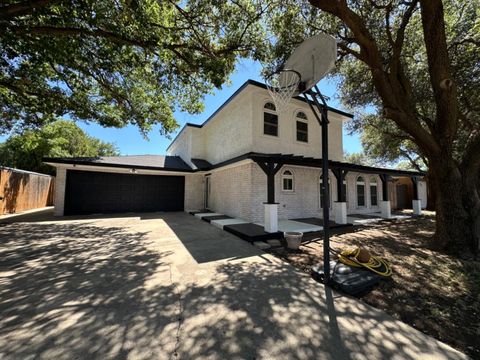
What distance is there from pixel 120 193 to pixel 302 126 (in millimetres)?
11929

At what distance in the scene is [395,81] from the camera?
634cm

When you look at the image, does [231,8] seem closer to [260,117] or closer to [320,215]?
[260,117]

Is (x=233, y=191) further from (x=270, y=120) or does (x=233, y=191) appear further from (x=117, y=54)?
(x=117, y=54)

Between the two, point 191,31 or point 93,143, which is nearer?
point 191,31

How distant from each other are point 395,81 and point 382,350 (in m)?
7.39

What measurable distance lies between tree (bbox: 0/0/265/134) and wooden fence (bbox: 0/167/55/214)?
3.25 meters

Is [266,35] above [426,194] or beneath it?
above

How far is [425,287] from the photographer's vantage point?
139 inches

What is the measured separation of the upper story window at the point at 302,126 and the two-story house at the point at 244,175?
6 cm

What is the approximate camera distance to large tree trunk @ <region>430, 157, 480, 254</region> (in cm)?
526

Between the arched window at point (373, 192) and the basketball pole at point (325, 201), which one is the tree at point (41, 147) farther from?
the arched window at point (373, 192)

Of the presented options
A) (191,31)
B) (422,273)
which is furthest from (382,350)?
(191,31)

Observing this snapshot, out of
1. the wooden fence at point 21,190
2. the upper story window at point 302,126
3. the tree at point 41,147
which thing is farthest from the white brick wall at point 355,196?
the tree at point 41,147

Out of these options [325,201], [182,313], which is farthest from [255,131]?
[182,313]
